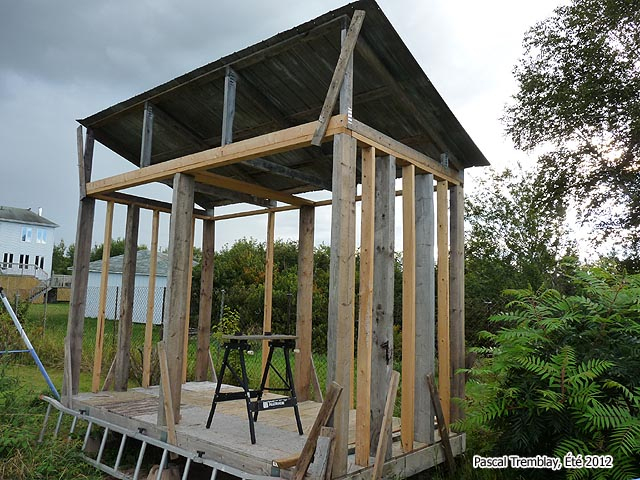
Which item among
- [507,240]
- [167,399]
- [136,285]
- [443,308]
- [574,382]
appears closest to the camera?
[574,382]

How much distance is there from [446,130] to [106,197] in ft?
14.2

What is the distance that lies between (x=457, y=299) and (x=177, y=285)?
2.79 m

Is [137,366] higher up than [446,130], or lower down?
lower down

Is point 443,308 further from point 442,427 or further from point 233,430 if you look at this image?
point 233,430

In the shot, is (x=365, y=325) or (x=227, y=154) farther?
(x=227, y=154)

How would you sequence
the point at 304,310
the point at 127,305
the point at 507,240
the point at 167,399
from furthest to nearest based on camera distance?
the point at 507,240 < the point at 127,305 < the point at 304,310 < the point at 167,399

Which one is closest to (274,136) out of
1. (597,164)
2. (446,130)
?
(446,130)

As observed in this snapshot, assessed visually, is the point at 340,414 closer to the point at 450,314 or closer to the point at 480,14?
the point at 450,314

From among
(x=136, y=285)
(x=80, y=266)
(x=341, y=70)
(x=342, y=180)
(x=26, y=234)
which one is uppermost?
(x=26, y=234)

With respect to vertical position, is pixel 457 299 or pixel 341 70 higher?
pixel 341 70

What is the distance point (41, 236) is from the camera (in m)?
40.7

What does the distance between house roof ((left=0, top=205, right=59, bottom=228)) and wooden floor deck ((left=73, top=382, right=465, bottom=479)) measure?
38832 millimetres

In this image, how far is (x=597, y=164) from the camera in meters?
13.6

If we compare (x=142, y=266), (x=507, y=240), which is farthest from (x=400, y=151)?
(x=142, y=266)
